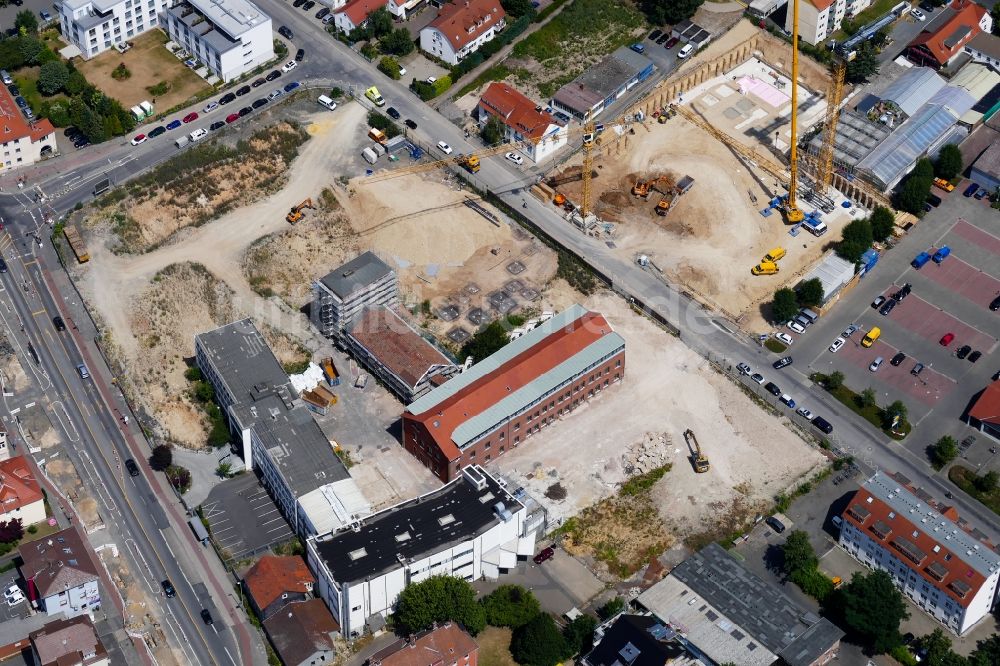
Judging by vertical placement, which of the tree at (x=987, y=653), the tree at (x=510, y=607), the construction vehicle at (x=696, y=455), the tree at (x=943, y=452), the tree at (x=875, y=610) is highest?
the construction vehicle at (x=696, y=455)

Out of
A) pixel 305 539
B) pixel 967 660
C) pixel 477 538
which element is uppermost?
pixel 305 539

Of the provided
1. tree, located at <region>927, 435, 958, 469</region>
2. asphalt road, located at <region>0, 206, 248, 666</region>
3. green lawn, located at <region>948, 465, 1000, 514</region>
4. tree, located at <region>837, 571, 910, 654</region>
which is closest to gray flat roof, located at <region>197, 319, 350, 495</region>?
asphalt road, located at <region>0, 206, 248, 666</region>

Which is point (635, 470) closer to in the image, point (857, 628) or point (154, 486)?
point (857, 628)

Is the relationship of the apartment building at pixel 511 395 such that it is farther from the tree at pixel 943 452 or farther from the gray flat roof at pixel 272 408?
the tree at pixel 943 452

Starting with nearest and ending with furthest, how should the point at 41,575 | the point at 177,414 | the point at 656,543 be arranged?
the point at 41,575, the point at 656,543, the point at 177,414

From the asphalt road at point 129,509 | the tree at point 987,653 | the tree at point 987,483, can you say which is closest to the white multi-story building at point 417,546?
the asphalt road at point 129,509

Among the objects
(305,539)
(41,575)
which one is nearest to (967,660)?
(305,539)
